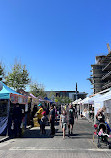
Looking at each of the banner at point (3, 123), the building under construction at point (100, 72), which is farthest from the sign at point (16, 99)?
the building under construction at point (100, 72)

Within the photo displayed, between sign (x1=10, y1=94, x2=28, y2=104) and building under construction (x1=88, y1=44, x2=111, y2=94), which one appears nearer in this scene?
sign (x1=10, y1=94, x2=28, y2=104)

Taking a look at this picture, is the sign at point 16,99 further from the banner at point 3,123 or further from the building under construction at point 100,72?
the building under construction at point 100,72

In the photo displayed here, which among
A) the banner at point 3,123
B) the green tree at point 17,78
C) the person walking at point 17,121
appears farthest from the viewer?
the green tree at point 17,78

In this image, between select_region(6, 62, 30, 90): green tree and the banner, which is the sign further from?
select_region(6, 62, 30, 90): green tree

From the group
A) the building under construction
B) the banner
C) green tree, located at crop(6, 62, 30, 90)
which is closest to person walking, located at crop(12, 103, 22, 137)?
the banner

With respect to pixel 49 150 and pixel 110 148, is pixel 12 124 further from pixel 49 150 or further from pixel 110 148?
pixel 110 148

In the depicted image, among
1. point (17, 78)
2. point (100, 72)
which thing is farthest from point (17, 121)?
point (100, 72)

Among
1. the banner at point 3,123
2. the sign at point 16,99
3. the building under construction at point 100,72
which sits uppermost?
the building under construction at point 100,72

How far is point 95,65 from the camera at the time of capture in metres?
70.8

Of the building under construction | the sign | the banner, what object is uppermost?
the building under construction

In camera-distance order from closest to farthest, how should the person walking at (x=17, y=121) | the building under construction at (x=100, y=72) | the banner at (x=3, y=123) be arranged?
the banner at (x=3, y=123) < the person walking at (x=17, y=121) < the building under construction at (x=100, y=72)

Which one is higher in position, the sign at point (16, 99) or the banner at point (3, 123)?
the sign at point (16, 99)

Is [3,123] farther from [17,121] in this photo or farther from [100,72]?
[100,72]

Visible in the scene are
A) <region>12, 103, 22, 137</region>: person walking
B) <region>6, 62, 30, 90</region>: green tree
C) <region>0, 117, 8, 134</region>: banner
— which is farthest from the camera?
<region>6, 62, 30, 90</region>: green tree
